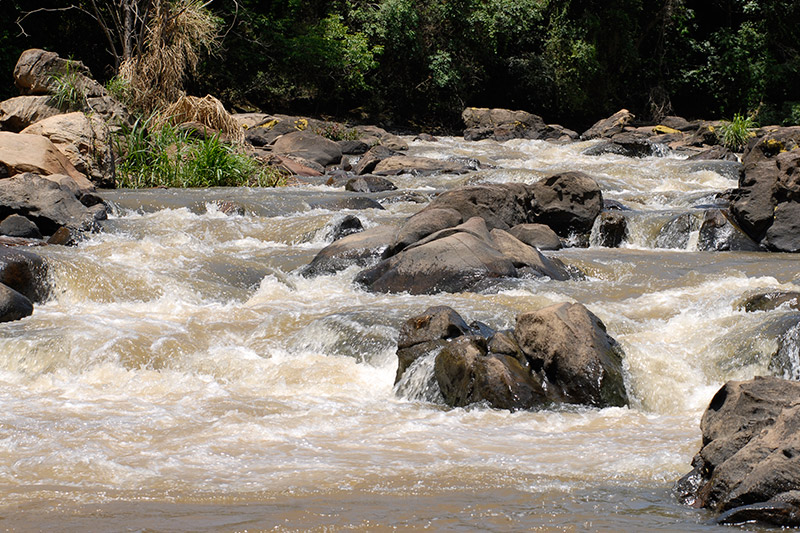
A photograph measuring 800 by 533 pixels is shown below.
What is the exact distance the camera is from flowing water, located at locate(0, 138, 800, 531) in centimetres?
346

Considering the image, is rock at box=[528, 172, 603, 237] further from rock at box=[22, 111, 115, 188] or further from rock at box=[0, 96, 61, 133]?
rock at box=[0, 96, 61, 133]

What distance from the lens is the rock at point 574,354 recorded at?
5656 millimetres

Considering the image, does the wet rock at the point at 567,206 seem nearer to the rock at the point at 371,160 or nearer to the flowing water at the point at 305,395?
the flowing water at the point at 305,395

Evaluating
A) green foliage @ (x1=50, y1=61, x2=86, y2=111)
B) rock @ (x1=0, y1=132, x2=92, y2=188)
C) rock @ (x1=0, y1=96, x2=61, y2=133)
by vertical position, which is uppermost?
green foliage @ (x1=50, y1=61, x2=86, y2=111)

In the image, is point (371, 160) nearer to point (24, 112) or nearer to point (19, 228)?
point (24, 112)

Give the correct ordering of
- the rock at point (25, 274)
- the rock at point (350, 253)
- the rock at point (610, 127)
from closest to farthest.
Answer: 1. the rock at point (25, 274)
2. the rock at point (350, 253)
3. the rock at point (610, 127)

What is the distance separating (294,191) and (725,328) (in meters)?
8.31

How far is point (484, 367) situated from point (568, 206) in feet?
20.2

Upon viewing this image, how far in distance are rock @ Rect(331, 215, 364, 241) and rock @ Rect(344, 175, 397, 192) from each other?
10.8 feet

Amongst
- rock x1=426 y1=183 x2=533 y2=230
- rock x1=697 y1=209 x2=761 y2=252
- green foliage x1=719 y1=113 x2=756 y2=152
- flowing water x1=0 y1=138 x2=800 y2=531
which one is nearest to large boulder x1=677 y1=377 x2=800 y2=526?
flowing water x1=0 y1=138 x2=800 y2=531

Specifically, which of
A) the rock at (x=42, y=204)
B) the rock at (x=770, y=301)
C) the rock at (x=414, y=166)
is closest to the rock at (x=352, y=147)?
the rock at (x=414, y=166)

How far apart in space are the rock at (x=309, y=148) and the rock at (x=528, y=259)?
912cm

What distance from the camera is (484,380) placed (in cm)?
552

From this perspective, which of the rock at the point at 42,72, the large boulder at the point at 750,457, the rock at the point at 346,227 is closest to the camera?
the large boulder at the point at 750,457
